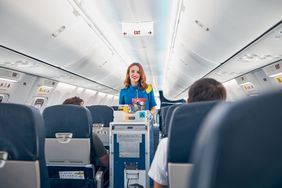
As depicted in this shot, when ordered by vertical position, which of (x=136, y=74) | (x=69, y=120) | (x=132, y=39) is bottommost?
(x=69, y=120)

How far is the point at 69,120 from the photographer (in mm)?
3682

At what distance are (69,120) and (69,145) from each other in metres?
0.36

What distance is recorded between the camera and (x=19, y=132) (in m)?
2.27

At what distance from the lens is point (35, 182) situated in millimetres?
2379

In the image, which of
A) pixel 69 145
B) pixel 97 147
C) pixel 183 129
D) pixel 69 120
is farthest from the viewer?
pixel 97 147

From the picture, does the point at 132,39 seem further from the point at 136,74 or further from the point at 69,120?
A: the point at 69,120

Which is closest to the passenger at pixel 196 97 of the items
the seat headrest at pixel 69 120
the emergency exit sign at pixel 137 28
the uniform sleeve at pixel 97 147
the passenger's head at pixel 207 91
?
the passenger's head at pixel 207 91

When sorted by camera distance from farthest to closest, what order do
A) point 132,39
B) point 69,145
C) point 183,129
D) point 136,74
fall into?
point 132,39 → point 136,74 → point 69,145 → point 183,129

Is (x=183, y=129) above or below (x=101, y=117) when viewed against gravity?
below

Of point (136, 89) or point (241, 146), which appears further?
point (136, 89)

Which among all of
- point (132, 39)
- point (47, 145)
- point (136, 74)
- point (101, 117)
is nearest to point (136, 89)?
point (136, 74)

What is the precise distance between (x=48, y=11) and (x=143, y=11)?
2.16 metres

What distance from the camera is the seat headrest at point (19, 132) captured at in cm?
227

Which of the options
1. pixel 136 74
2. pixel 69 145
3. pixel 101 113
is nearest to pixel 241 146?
pixel 69 145
